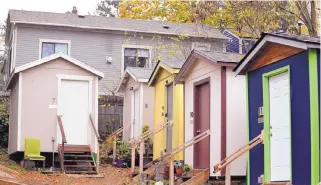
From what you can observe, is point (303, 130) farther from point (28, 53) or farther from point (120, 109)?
point (28, 53)

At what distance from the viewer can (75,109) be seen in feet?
58.3

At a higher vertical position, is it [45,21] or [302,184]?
[45,21]

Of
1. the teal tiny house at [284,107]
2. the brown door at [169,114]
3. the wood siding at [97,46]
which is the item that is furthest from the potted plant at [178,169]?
the wood siding at [97,46]

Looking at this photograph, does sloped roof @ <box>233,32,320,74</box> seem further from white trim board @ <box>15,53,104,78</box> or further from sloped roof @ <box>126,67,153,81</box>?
sloped roof @ <box>126,67,153,81</box>

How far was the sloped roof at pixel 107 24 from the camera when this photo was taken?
25906mm

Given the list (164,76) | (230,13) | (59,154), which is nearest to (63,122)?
(59,154)

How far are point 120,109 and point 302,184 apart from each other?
1679cm

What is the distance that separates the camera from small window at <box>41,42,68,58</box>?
25969 mm

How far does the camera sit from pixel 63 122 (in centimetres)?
1759

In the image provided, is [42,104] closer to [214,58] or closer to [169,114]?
[169,114]

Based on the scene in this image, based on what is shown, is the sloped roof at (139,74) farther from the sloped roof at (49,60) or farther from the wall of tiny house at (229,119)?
Answer: the wall of tiny house at (229,119)

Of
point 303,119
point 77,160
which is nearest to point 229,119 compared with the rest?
point 303,119

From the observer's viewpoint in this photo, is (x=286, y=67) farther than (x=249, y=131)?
No

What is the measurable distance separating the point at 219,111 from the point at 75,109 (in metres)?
6.41
